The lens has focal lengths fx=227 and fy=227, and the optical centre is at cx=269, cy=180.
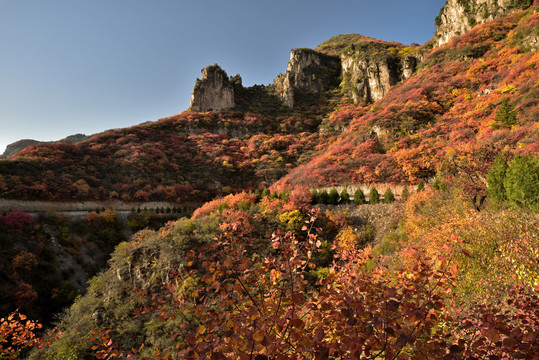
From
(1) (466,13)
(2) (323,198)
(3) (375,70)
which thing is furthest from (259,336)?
(1) (466,13)

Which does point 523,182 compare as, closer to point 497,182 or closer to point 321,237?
point 497,182

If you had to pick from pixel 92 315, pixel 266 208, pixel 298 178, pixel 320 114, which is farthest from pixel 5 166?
pixel 320 114

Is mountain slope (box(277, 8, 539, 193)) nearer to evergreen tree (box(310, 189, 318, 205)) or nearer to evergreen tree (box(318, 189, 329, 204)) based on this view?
evergreen tree (box(318, 189, 329, 204))

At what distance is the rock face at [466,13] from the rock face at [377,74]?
667cm

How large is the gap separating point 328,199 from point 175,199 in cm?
2242

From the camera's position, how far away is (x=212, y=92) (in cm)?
6144

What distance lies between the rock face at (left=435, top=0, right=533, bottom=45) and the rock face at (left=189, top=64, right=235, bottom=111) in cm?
4841

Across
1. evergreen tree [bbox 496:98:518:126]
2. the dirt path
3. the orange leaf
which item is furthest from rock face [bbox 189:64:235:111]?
the orange leaf

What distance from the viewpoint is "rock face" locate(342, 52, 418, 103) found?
47781mm

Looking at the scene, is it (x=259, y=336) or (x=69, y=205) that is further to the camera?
(x=69, y=205)

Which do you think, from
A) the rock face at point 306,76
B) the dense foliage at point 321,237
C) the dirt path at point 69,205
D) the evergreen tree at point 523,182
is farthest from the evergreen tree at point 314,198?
the rock face at point 306,76

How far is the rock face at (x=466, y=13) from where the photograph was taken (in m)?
36.6

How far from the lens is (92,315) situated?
1292cm

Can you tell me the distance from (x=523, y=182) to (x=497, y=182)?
1.76 meters
